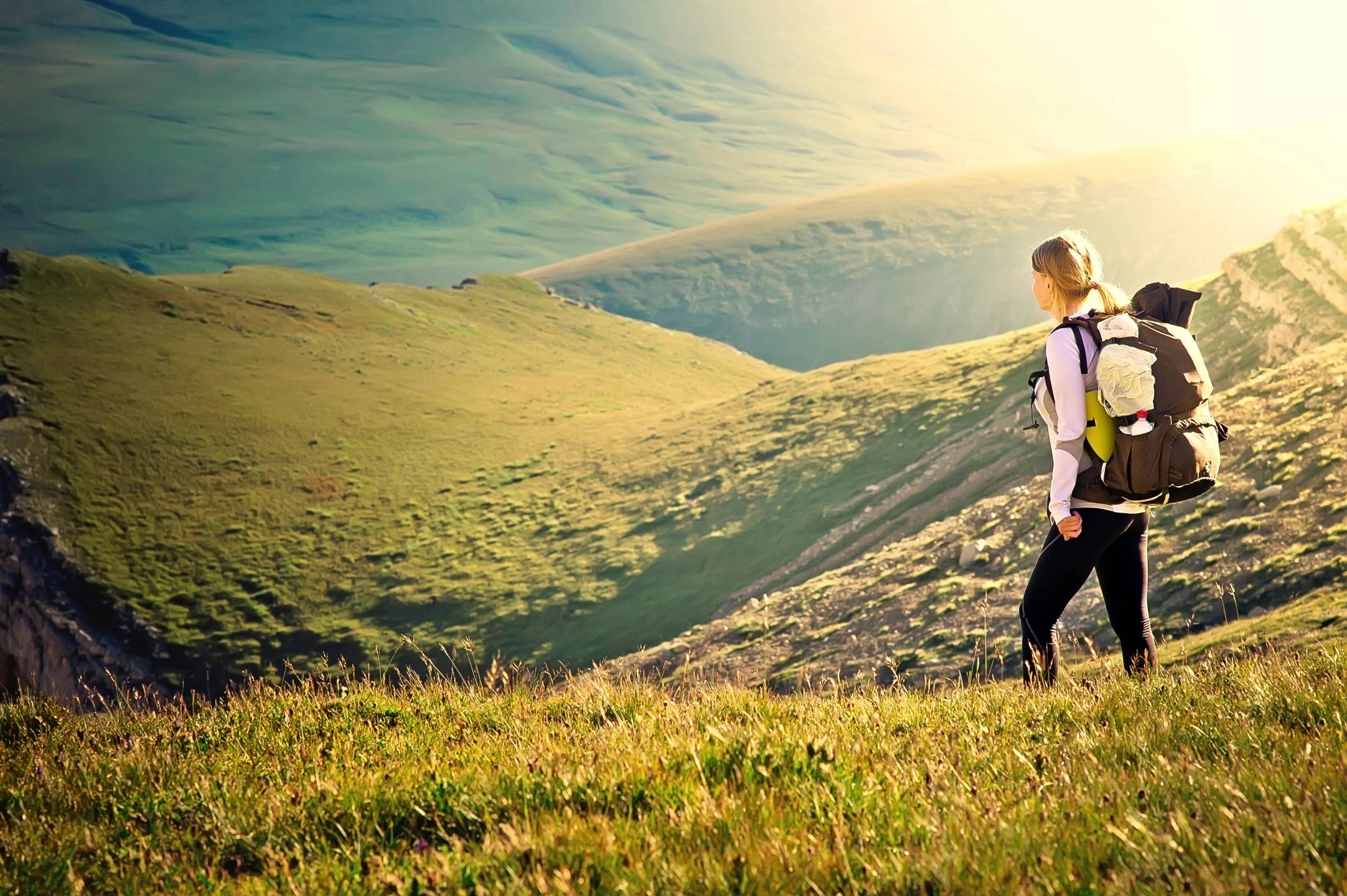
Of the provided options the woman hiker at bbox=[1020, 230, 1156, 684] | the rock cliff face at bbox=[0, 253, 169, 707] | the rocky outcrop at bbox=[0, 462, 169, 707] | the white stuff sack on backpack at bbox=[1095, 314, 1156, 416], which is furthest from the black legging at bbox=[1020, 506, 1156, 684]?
the rock cliff face at bbox=[0, 253, 169, 707]

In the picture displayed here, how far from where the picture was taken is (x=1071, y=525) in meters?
5.59

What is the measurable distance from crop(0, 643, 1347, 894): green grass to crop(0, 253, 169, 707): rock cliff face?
4202cm

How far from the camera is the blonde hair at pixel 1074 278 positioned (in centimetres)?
579

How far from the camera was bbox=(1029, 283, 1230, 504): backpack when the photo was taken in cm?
538

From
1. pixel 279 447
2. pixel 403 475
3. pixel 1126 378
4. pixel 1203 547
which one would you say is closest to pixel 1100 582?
pixel 1126 378

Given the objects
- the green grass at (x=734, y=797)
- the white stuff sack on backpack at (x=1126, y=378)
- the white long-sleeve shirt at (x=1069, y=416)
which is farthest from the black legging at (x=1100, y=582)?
the white stuff sack on backpack at (x=1126, y=378)

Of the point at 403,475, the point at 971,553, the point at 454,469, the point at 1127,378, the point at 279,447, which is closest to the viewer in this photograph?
the point at 1127,378

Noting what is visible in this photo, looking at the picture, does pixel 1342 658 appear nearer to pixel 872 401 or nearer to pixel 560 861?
pixel 560 861

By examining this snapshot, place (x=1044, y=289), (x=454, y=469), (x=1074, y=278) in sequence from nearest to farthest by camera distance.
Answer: (x=1074, y=278) < (x=1044, y=289) < (x=454, y=469)

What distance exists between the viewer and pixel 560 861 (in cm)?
330

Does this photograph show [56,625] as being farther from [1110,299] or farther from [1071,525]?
[1110,299]

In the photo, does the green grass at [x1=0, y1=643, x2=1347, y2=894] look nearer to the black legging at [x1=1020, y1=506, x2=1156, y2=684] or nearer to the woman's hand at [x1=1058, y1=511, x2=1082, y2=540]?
the black legging at [x1=1020, y1=506, x2=1156, y2=684]

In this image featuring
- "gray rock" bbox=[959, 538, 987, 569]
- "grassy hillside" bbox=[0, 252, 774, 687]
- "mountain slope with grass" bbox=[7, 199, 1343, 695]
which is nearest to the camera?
"gray rock" bbox=[959, 538, 987, 569]

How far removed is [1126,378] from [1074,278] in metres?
0.75
